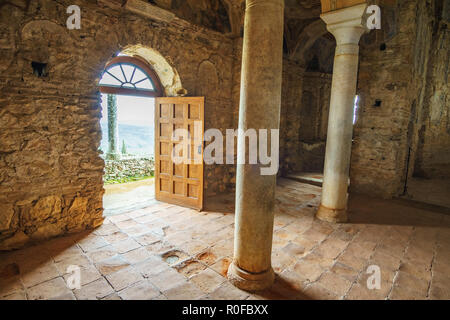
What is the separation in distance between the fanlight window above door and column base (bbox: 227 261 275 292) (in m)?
4.70

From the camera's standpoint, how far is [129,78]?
5684 mm

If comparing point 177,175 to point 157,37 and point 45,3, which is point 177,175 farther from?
point 45,3

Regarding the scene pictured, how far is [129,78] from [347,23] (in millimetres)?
4851

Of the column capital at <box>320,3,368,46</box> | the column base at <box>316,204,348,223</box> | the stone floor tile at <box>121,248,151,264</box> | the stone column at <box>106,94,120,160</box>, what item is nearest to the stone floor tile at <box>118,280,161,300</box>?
the stone floor tile at <box>121,248,151,264</box>

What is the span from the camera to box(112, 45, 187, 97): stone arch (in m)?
5.29

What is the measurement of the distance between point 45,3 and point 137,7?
61.1 inches

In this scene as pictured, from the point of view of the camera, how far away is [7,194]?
11.8 feet

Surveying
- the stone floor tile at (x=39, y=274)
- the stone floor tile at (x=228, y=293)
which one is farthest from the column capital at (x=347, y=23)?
the stone floor tile at (x=39, y=274)

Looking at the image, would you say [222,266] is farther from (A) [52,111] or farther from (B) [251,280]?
(A) [52,111]

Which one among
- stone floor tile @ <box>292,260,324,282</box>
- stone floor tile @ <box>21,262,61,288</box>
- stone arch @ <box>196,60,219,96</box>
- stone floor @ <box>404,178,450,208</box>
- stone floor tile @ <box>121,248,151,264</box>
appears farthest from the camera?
stone floor @ <box>404,178,450,208</box>

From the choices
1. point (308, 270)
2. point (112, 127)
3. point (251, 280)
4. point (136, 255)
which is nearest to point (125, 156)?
point (112, 127)

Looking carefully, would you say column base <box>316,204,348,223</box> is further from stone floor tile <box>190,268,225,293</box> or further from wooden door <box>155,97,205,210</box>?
stone floor tile <box>190,268,225,293</box>

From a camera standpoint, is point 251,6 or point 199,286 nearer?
point 251,6
